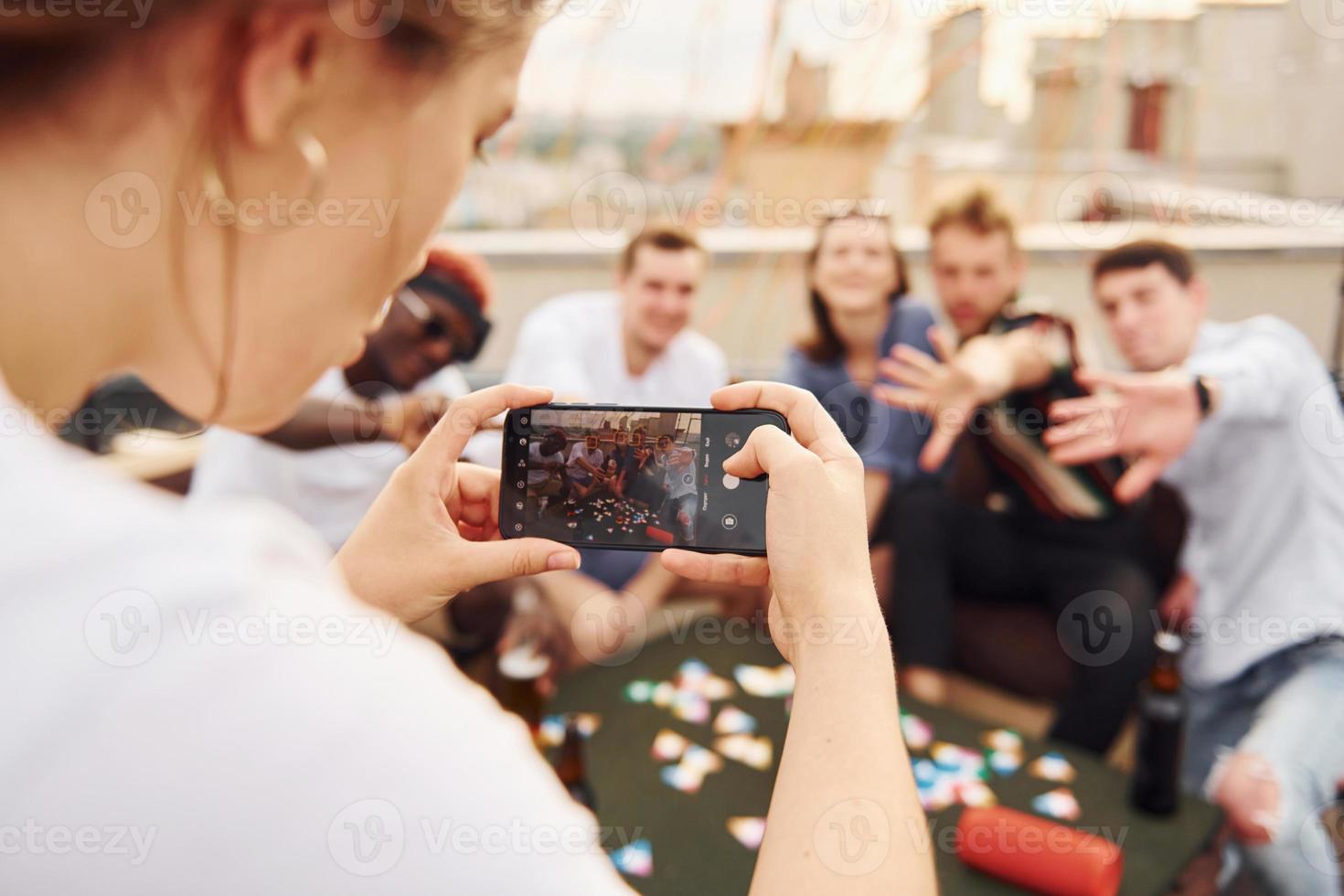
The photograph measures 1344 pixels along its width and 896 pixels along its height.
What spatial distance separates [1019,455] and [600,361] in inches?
47.0

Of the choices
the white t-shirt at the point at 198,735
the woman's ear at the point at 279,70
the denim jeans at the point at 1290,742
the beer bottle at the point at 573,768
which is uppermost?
the woman's ear at the point at 279,70

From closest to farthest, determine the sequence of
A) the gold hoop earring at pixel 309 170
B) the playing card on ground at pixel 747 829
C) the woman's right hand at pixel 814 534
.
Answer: the gold hoop earring at pixel 309 170 → the woman's right hand at pixel 814 534 → the playing card on ground at pixel 747 829

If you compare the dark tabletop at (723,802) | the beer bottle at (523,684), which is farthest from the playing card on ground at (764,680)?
the beer bottle at (523,684)

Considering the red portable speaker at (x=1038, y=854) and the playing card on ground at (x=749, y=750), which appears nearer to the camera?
the red portable speaker at (x=1038, y=854)

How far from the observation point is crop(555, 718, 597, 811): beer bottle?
1342 mm

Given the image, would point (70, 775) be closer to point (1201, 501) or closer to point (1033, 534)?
point (1201, 501)

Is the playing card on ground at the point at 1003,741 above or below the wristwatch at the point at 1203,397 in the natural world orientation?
below

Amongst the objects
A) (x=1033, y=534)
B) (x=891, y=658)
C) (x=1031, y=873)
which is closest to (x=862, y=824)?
(x=891, y=658)

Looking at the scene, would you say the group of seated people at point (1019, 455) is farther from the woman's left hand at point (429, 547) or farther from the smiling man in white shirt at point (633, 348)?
the woman's left hand at point (429, 547)

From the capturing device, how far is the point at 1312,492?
6.20ft

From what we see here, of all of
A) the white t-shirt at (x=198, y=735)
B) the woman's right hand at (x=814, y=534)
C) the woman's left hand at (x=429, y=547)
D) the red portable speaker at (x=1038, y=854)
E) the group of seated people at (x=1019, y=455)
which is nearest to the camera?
the white t-shirt at (x=198, y=735)

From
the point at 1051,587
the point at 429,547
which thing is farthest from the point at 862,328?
the point at 429,547

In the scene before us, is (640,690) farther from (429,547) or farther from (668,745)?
(429,547)

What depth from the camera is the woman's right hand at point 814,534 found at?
60cm
